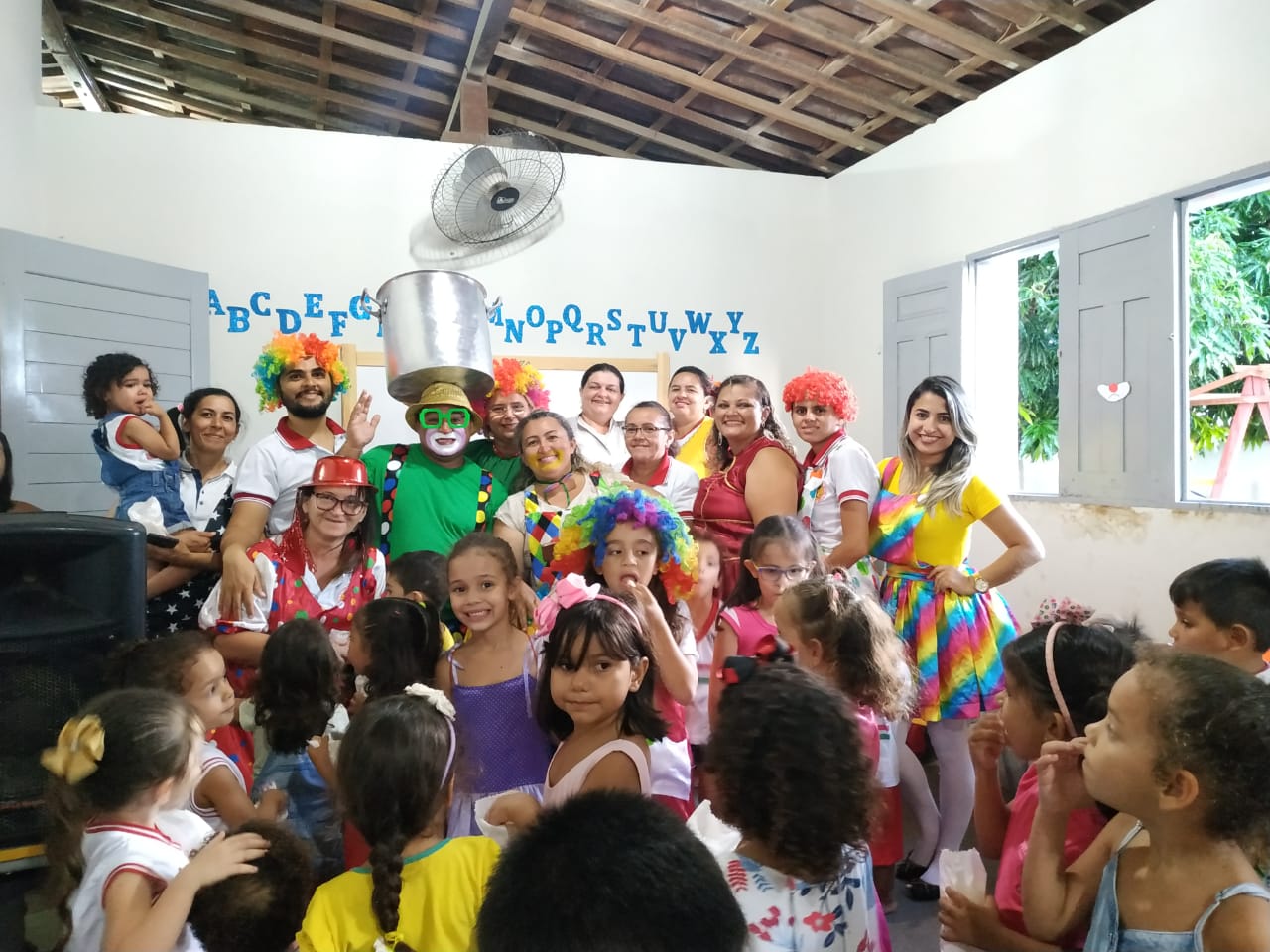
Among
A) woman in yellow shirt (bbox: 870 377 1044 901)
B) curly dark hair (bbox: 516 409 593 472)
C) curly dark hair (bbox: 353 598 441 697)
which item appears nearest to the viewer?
curly dark hair (bbox: 353 598 441 697)

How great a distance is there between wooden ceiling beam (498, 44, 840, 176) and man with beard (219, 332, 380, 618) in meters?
2.82

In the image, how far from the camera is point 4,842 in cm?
164

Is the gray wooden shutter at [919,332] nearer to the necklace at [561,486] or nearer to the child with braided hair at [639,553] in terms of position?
the necklace at [561,486]

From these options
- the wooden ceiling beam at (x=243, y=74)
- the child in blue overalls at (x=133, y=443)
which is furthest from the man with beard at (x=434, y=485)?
the wooden ceiling beam at (x=243, y=74)

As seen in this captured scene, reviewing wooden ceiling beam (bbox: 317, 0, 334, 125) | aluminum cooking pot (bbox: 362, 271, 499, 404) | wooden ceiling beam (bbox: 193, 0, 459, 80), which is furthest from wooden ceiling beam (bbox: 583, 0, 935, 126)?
aluminum cooking pot (bbox: 362, 271, 499, 404)

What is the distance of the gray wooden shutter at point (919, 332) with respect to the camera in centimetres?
438

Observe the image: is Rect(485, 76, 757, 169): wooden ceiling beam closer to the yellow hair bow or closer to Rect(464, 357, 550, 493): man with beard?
Rect(464, 357, 550, 493): man with beard

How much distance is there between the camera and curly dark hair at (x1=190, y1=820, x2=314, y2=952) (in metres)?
1.27

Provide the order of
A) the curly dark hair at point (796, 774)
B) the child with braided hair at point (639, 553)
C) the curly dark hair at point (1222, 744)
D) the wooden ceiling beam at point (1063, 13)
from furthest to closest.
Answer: the wooden ceiling beam at point (1063, 13)
the child with braided hair at point (639, 553)
the curly dark hair at point (796, 774)
the curly dark hair at point (1222, 744)

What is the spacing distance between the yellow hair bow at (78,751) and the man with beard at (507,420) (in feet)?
4.90

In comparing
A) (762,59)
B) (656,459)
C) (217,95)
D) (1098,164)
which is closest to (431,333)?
(656,459)

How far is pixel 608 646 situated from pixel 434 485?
3.94 feet

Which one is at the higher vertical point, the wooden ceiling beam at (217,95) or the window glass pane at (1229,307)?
the wooden ceiling beam at (217,95)

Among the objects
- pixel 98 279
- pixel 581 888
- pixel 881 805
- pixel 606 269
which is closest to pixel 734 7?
pixel 606 269
